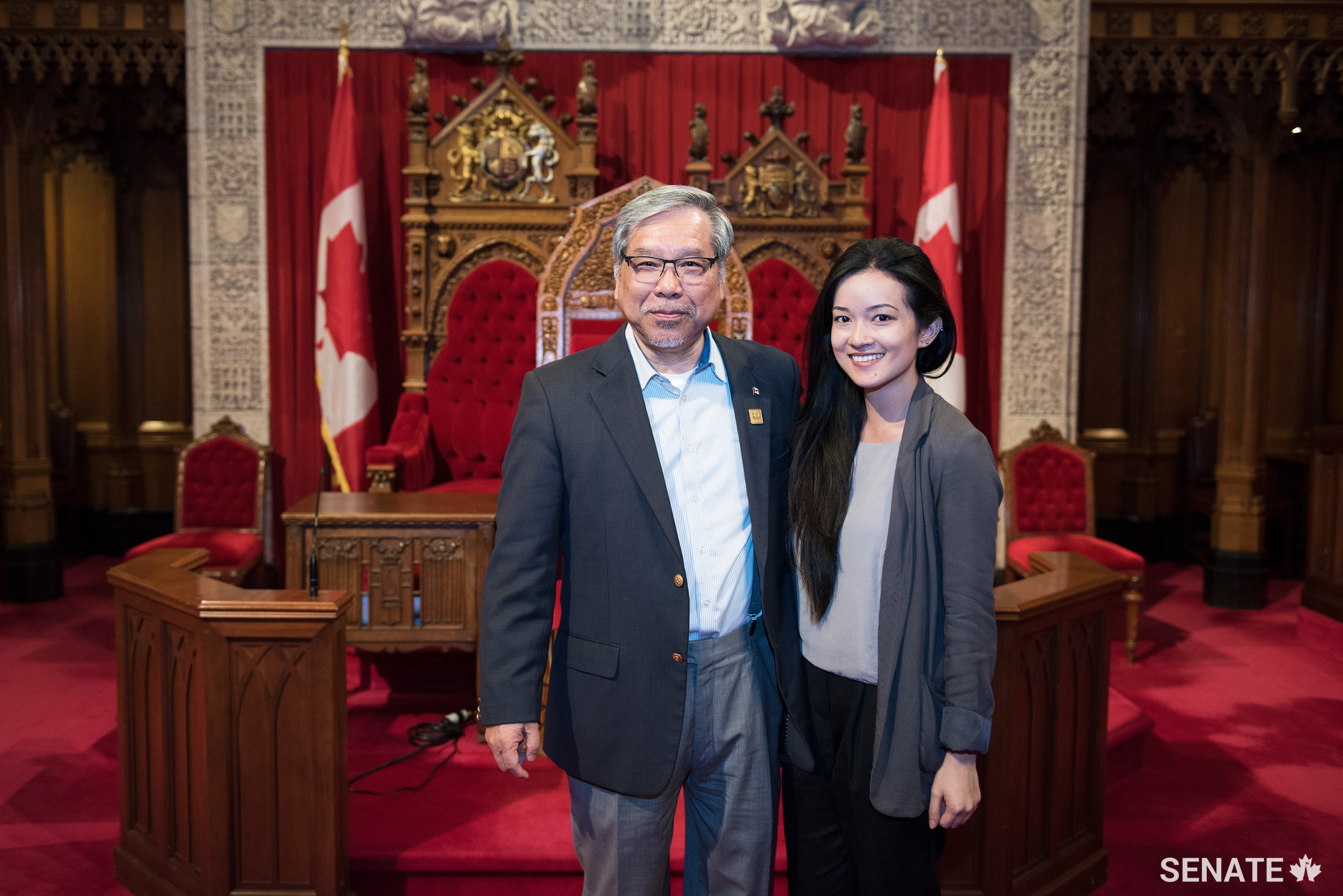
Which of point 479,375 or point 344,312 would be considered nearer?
point 344,312

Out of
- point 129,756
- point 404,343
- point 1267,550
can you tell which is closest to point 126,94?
point 404,343

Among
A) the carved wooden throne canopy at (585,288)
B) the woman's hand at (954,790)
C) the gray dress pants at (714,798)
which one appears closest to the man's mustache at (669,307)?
the gray dress pants at (714,798)

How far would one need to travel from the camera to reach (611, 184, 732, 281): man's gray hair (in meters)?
1.79

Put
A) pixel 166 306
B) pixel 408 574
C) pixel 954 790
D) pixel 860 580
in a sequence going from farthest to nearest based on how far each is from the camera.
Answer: pixel 166 306
pixel 408 574
pixel 860 580
pixel 954 790

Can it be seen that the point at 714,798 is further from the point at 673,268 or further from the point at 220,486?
the point at 220,486

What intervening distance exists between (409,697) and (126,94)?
5.35m

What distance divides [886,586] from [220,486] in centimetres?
472

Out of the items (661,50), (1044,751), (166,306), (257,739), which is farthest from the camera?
(166,306)

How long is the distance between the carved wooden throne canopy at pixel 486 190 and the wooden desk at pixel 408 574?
202cm

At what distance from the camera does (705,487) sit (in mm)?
1852

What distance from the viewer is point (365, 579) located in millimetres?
3713

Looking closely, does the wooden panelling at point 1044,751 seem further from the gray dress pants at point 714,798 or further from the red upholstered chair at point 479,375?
the red upholstered chair at point 479,375

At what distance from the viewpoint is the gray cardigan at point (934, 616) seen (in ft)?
5.62

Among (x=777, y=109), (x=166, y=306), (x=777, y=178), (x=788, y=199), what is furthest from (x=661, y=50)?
(x=166, y=306)
